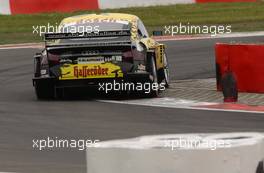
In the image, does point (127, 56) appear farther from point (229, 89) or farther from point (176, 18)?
point (176, 18)

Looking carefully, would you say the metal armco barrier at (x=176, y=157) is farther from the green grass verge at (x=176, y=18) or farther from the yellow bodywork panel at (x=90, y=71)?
the green grass verge at (x=176, y=18)

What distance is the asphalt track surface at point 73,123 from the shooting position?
8.69 meters

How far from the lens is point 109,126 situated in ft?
35.8

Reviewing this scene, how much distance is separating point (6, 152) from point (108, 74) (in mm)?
4207

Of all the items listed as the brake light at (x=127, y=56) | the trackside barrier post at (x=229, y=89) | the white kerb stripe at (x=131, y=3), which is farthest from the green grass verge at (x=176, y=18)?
the trackside barrier post at (x=229, y=89)

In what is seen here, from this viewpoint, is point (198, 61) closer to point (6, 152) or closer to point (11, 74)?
point (11, 74)

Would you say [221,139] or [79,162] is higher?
[221,139]

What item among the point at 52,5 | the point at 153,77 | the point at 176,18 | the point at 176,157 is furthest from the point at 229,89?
the point at 52,5

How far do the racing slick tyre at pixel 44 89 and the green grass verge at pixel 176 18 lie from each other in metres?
10.5

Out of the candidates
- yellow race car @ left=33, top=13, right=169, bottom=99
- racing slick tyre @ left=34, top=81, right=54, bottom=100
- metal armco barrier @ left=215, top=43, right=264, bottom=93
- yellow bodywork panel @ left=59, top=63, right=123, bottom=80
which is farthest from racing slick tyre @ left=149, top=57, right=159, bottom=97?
racing slick tyre @ left=34, top=81, right=54, bottom=100

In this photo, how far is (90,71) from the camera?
13.2m

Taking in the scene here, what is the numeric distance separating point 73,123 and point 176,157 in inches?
235

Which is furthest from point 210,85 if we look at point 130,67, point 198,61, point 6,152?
point 6,152

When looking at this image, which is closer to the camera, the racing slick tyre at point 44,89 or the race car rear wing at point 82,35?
the race car rear wing at point 82,35
